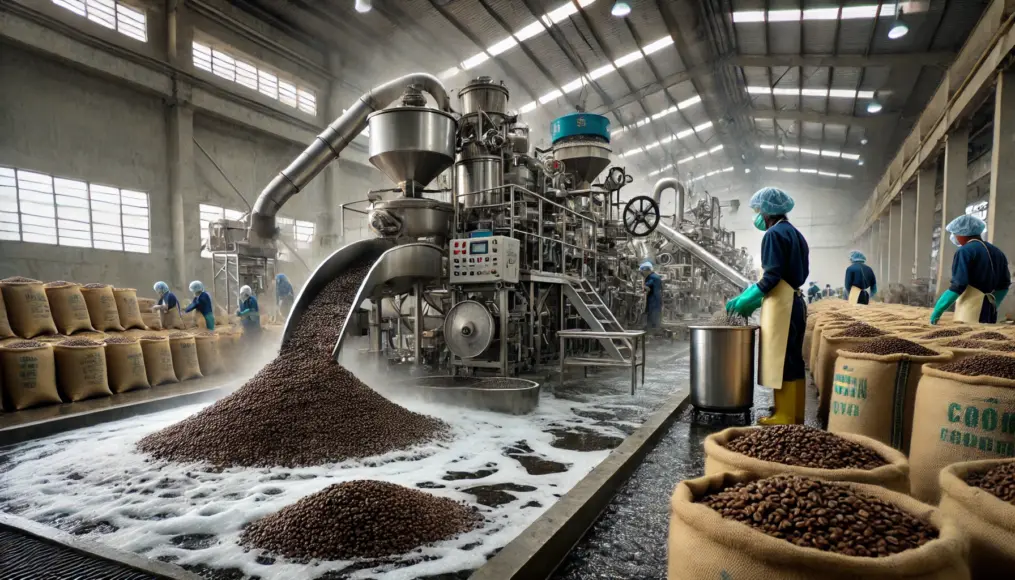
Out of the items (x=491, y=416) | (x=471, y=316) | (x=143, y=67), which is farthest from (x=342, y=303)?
(x=143, y=67)

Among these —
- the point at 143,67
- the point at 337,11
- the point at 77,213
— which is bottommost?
the point at 77,213

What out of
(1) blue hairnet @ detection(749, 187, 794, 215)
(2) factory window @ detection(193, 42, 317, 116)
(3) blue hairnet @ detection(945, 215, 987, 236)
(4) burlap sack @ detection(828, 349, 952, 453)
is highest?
(2) factory window @ detection(193, 42, 317, 116)

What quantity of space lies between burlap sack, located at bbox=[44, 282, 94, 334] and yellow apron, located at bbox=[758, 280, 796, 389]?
253 inches

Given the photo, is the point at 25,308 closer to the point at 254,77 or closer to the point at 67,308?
the point at 67,308

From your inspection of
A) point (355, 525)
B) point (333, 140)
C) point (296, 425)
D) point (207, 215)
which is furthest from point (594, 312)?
point (207, 215)

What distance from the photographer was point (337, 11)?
11.7 m

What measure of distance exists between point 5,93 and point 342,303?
27.9ft

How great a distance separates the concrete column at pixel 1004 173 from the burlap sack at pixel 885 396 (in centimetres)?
564

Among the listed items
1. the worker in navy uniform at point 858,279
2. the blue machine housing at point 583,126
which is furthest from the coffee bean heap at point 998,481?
the worker in navy uniform at point 858,279

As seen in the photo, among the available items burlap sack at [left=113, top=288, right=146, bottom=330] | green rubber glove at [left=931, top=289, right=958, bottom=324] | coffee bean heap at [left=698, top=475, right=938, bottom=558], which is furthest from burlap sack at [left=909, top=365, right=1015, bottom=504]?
burlap sack at [left=113, top=288, right=146, bottom=330]

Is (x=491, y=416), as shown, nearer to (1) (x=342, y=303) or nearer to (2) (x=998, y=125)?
(1) (x=342, y=303)

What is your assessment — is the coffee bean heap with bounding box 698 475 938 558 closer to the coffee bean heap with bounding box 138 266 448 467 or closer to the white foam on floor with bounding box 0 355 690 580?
the white foam on floor with bounding box 0 355 690 580

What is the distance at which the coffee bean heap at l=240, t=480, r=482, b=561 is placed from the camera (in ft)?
6.11

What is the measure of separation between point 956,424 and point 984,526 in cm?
83
